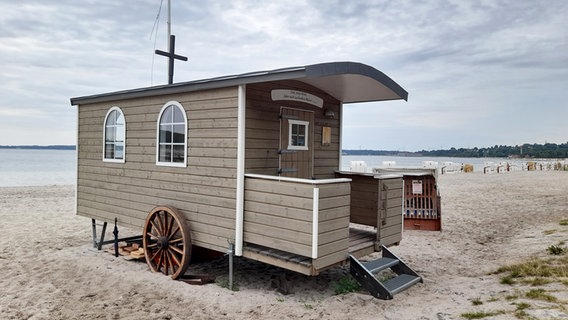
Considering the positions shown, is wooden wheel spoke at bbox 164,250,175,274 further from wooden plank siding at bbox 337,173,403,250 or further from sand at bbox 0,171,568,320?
wooden plank siding at bbox 337,173,403,250

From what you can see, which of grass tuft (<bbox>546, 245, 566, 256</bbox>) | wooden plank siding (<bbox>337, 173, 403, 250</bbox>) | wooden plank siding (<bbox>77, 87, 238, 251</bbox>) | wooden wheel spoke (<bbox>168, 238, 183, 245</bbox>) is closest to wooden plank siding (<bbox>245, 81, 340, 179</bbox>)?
wooden plank siding (<bbox>77, 87, 238, 251</bbox>)

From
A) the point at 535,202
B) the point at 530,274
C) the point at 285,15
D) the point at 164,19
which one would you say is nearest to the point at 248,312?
the point at 530,274

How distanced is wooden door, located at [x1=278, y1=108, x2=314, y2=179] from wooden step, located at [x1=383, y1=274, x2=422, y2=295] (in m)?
2.28

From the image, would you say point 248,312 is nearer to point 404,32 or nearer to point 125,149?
point 125,149

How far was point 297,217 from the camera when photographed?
489 cm

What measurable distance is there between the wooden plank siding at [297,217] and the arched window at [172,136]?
5.28 ft

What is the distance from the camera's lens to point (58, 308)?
5.11 metres

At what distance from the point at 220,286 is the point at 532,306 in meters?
4.09

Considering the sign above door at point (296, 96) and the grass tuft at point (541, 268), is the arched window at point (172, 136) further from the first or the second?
the grass tuft at point (541, 268)

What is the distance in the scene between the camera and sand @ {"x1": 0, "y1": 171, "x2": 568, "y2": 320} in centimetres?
478

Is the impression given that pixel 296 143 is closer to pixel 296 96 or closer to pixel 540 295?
pixel 296 96

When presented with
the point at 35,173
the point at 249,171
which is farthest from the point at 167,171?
the point at 35,173

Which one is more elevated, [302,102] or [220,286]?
[302,102]

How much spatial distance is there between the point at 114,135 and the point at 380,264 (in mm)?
5841
